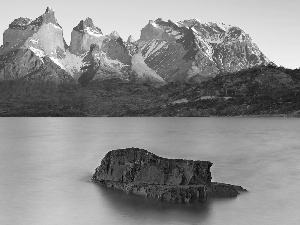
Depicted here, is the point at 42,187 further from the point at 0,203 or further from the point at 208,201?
the point at 208,201

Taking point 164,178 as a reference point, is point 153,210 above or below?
below

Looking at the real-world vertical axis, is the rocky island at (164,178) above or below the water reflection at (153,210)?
above

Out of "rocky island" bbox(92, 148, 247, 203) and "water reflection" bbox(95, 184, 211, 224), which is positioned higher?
"rocky island" bbox(92, 148, 247, 203)

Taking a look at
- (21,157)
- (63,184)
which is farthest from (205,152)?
(63,184)

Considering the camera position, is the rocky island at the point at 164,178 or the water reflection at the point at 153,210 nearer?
the water reflection at the point at 153,210
